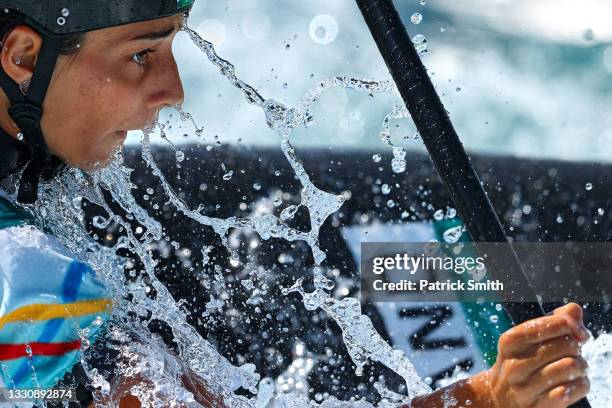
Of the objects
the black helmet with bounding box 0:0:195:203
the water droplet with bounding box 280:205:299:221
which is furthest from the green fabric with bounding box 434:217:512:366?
the black helmet with bounding box 0:0:195:203

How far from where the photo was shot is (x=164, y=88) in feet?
4.40

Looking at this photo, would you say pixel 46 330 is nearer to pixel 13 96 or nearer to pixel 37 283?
pixel 37 283

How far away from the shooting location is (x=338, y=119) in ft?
8.33

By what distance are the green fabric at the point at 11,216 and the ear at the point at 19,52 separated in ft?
0.55

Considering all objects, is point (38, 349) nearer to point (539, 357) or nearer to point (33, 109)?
point (33, 109)

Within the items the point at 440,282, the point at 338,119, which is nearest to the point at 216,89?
the point at 338,119

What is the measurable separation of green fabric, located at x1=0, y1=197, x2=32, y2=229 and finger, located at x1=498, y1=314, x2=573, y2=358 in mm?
623

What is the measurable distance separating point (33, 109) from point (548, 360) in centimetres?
73

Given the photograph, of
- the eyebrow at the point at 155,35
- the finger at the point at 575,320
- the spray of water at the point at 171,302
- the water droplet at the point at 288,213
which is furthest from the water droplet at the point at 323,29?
the finger at the point at 575,320

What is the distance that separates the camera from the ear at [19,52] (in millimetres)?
1338

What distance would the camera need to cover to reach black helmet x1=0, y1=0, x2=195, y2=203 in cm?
132

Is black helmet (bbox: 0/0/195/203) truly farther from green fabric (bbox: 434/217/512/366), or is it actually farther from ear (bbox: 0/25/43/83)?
green fabric (bbox: 434/217/512/366)

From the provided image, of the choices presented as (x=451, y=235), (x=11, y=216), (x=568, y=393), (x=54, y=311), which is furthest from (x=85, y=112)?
(x=451, y=235)

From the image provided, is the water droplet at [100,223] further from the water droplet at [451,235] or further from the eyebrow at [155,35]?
the eyebrow at [155,35]
